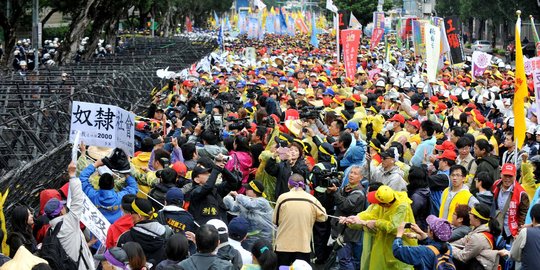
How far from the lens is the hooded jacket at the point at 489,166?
34.3 ft

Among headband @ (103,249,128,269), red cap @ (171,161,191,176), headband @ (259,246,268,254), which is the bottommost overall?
headband @ (259,246,268,254)

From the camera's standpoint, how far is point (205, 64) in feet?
83.1

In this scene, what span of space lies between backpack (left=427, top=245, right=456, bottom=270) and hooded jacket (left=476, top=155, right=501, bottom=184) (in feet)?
10.2

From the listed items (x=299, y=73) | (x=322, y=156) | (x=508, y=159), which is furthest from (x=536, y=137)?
(x=299, y=73)

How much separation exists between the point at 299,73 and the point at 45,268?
18.4 metres

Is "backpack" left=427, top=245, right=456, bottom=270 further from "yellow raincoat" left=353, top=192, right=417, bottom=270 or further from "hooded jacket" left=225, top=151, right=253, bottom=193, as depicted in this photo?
"hooded jacket" left=225, top=151, right=253, bottom=193

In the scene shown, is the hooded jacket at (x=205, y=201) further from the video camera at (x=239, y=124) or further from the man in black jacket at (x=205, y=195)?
the video camera at (x=239, y=124)

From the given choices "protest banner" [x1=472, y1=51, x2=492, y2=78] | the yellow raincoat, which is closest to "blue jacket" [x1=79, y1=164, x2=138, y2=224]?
the yellow raincoat

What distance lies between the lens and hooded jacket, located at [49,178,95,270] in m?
7.44

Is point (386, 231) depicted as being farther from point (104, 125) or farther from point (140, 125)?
point (140, 125)

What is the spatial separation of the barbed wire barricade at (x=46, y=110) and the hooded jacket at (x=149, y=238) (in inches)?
126

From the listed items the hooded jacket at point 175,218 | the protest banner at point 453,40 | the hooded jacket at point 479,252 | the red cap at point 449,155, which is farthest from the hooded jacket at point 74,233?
the protest banner at point 453,40

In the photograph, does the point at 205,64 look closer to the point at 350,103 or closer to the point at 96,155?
the point at 350,103

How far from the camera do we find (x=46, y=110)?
1414 cm
